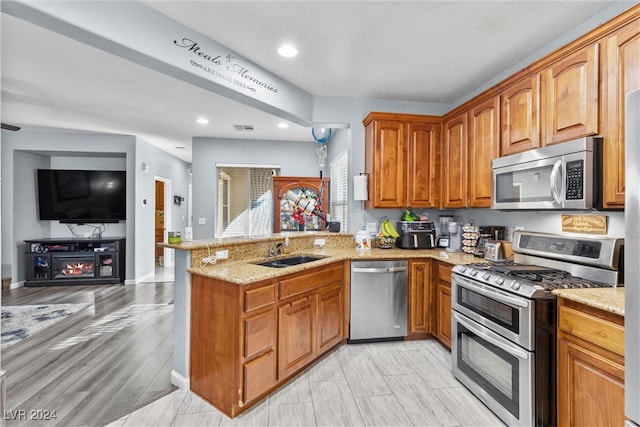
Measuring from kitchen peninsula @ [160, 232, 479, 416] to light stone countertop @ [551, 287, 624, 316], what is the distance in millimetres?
990

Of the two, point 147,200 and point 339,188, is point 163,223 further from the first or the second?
point 339,188

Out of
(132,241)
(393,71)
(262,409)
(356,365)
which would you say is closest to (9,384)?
(262,409)

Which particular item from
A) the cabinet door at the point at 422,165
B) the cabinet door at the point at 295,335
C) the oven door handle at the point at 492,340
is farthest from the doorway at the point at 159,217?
the oven door handle at the point at 492,340

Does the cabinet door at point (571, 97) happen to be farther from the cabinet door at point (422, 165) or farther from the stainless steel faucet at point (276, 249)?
the stainless steel faucet at point (276, 249)

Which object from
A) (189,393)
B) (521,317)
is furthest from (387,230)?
(189,393)

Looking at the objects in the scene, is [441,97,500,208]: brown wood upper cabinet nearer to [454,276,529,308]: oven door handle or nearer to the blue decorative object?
[454,276,529,308]: oven door handle

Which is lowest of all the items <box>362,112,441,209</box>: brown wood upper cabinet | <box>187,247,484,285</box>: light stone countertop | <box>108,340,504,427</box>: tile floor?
<box>108,340,504,427</box>: tile floor

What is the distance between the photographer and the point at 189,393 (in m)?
2.22

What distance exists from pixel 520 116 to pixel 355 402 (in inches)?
101

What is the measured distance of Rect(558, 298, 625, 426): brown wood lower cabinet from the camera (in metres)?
1.39

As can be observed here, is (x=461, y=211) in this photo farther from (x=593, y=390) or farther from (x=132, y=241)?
(x=132, y=241)

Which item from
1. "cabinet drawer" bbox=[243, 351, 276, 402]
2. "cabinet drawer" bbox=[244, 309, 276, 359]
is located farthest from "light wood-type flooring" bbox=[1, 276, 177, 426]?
"cabinet drawer" bbox=[244, 309, 276, 359]

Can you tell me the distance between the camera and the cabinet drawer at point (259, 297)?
6.41 ft

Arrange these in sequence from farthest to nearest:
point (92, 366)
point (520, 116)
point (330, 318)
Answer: point (330, 318)
point (92, 366)
point (520, 116)
